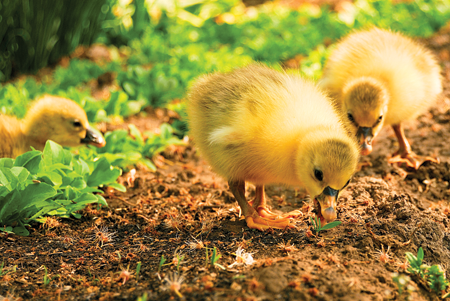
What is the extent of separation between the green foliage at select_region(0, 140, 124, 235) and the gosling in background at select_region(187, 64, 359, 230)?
3.35ft

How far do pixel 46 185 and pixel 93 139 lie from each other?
135 centimetres

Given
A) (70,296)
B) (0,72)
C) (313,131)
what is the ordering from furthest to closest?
1. (0,72)
2. (313,131)
3. (70,296)

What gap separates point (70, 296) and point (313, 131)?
1862 millimetres

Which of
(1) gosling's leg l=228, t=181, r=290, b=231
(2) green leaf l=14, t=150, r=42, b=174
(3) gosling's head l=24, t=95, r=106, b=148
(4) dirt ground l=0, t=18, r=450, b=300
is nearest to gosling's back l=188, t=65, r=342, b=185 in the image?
(1) gosling's leg l=228, t=181, r=290, b=231

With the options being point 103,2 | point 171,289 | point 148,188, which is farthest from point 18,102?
point 171,289

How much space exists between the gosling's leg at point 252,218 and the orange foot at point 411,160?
1.96 m

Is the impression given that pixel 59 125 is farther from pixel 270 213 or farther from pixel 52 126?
pixel 270 213

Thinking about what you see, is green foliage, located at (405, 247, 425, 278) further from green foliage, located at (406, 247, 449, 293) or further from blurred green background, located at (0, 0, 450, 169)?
blurred green background, located at (0, 0, 450, 169)

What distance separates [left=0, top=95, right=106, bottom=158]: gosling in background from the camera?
455cm

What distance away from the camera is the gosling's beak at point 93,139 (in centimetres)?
466

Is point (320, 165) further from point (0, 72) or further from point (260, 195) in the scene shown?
point (0, 72)

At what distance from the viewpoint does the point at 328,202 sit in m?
2.96

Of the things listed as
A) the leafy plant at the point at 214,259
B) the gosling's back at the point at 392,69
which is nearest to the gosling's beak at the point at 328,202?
the leafy plant at the point at 214,259

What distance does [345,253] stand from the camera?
2.91 meters
